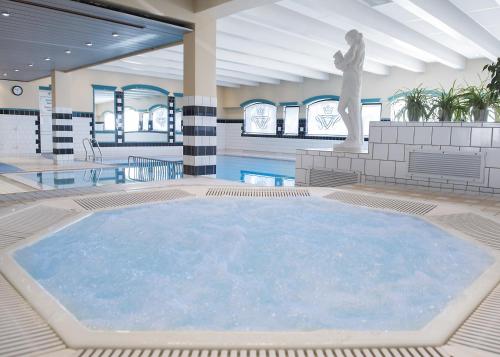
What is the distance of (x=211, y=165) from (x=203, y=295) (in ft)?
13.4

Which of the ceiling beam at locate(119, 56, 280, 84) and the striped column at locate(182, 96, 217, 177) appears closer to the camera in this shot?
the striped column at locate(182, 96, 217, 177)

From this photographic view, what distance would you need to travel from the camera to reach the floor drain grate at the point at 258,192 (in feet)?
13.4

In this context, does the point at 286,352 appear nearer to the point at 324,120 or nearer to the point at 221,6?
the point at 221,6

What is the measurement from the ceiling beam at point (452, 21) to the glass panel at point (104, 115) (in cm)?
1060

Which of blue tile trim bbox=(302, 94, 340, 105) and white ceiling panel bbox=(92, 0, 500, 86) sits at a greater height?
white ceiling panel bbox=(92, 0, 500, 86)

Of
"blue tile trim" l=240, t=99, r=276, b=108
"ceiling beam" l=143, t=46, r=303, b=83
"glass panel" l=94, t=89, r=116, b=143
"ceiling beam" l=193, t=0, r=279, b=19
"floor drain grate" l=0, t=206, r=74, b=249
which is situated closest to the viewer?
"floor drain grate" l=0, t=206, r=74, b=249

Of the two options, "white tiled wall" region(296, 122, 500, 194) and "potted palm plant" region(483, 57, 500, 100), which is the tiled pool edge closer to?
"white tiled wall" region(296, 122, 500, 194)

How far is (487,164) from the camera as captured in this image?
3.96 metres

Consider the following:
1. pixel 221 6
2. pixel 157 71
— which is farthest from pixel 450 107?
pixel 157 71

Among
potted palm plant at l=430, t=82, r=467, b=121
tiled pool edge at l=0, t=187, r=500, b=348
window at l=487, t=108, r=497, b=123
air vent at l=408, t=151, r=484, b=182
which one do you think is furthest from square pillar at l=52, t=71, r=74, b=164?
tiled pool edge at l=0, t=187, r=500, b=348

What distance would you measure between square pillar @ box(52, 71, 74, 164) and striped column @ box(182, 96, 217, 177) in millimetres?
5672

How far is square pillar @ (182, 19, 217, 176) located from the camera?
5.61 m

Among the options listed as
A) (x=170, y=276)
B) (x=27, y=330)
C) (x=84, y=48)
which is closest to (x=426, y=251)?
(x=170, y=276)

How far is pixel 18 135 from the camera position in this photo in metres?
12.3
